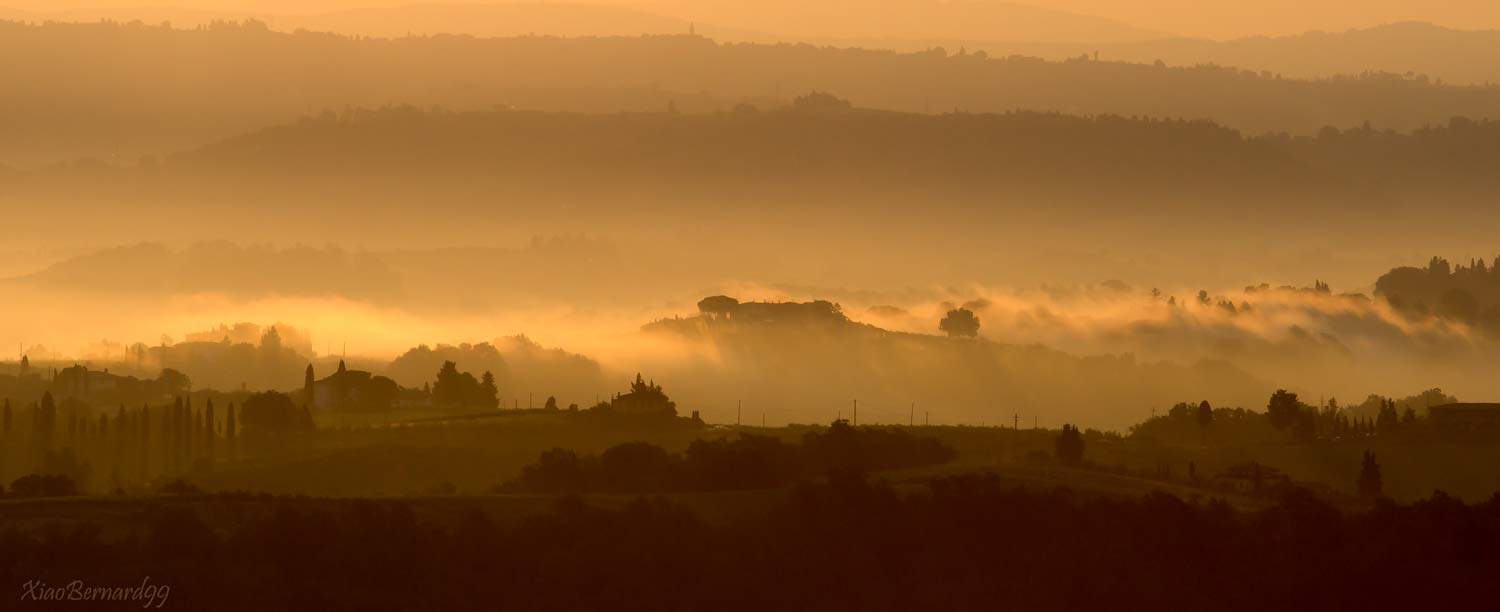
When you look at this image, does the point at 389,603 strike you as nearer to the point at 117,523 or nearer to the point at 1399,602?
the point at 117,523

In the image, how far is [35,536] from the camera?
19288cm

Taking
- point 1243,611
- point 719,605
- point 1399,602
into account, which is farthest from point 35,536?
point 1399,602

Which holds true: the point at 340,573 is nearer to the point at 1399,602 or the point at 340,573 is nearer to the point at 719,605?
the point at 719,605

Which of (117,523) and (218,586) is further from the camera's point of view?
(117,523)

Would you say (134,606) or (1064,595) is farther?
(1064,595)

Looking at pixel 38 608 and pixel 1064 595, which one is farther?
pixel 1064 595

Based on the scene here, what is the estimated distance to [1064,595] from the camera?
199m

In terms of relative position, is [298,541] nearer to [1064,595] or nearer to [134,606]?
[134,606]

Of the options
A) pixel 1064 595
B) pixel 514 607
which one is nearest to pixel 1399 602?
pixel 1064 595

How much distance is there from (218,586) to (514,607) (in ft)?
73.6

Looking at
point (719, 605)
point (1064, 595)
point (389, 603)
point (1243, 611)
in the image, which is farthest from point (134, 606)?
point (1243, 611)

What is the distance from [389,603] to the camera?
621 feet

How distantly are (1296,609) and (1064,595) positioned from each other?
59.1 feet

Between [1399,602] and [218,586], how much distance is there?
92.2 meters
